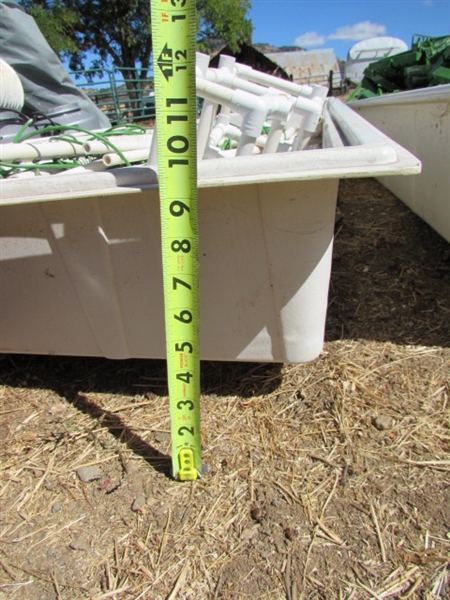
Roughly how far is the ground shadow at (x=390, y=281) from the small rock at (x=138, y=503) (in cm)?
104

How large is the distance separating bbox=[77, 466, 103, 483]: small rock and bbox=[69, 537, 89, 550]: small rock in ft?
0.63

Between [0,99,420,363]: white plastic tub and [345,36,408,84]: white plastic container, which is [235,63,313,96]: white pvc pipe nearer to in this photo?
[0,99,420,363]: white plastic tub

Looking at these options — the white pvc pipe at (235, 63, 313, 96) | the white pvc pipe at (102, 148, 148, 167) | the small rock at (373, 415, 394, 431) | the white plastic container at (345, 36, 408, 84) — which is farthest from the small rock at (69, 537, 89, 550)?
the white plastic container at (345, 36, 408, 84)

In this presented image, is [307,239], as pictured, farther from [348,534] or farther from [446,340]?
[446,340]

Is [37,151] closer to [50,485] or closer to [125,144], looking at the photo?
[125,144]

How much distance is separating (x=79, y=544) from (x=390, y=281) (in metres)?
1.88

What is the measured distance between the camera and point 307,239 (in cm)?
120

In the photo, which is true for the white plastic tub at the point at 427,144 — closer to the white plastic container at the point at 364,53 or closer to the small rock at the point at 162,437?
the small rock at the point at 162,437

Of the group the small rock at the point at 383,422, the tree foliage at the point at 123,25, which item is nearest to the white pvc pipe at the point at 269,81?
the small rock at the point at 383,422

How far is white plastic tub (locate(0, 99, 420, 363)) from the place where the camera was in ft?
3.51

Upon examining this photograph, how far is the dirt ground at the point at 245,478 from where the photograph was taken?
1040 millimetres

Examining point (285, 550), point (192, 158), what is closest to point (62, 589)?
point (285, 550)

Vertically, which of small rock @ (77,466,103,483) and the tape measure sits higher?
the tape measure

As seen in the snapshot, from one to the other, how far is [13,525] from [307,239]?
1138 mm
